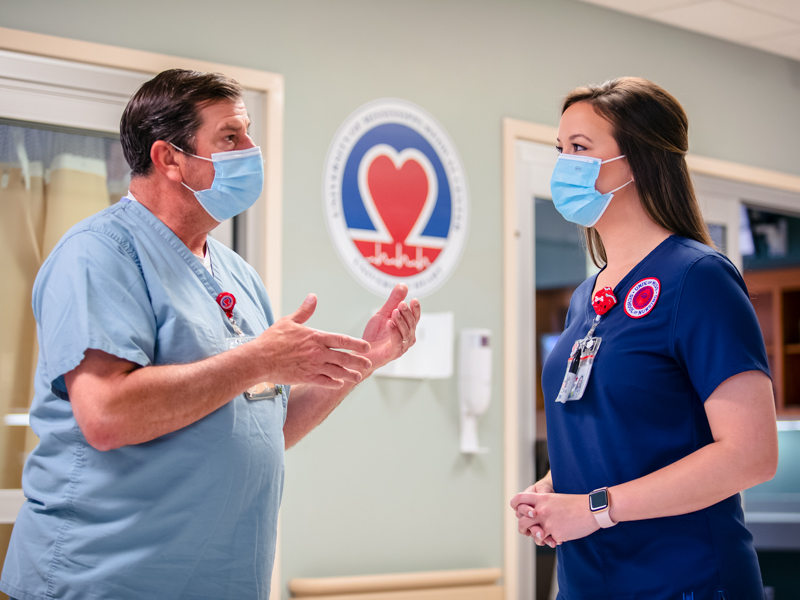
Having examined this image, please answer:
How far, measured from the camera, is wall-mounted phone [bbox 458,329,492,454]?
3025 mm

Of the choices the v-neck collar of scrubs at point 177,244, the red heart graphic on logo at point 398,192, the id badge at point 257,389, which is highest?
the red heart graphic on logo at point 398,192

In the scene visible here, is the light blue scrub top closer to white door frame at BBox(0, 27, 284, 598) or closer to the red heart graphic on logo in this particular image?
white door frame at BBox(0, 27, 284, 598)

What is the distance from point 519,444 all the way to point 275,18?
1860 millimetres

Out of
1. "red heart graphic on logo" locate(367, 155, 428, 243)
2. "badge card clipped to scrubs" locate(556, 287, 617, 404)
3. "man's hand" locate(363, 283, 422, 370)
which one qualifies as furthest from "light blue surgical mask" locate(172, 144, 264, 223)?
"red heart graphic on logo" locate(367, 155, 428, 243)

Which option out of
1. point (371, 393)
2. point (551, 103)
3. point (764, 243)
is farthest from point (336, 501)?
point (764, 243)

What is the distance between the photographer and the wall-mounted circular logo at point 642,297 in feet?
4.56

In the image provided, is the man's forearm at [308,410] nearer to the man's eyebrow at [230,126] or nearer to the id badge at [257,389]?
the id badge at [257,389]

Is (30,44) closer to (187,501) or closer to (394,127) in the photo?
(394,127)

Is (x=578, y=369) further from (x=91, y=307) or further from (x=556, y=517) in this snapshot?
(x=91, y=307)

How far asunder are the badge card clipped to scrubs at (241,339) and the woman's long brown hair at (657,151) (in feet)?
2.62

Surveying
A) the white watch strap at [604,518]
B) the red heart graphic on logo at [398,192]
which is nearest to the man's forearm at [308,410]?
the white watch strap at [604,518]

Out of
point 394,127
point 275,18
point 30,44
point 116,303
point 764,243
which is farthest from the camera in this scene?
point 764,243

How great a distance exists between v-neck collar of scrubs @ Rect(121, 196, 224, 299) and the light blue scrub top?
24 millimetres

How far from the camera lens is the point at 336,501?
277 cm
